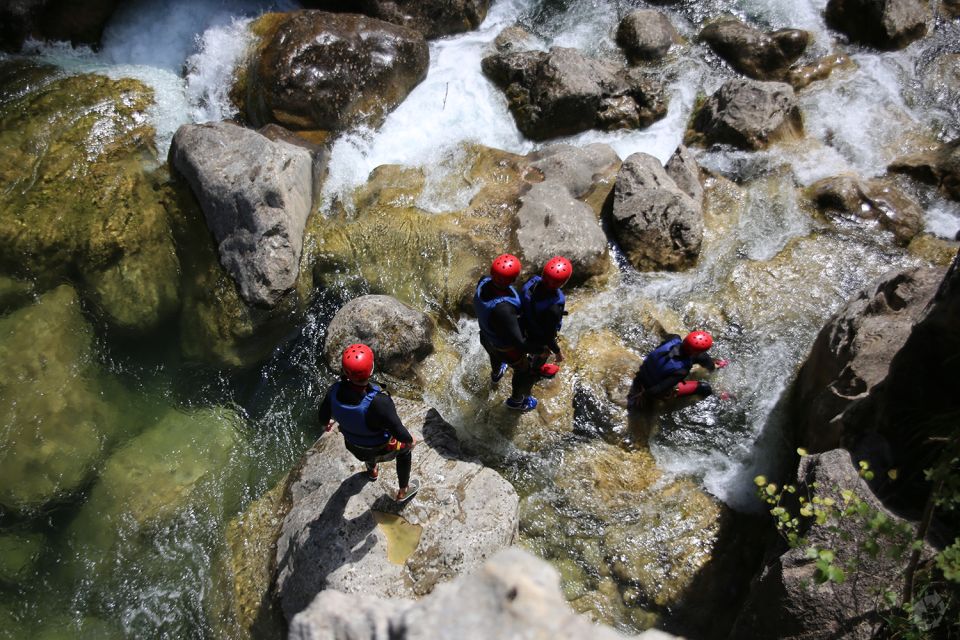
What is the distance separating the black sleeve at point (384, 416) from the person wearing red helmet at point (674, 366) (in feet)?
9.72

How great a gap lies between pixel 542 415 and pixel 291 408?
3.16 metres

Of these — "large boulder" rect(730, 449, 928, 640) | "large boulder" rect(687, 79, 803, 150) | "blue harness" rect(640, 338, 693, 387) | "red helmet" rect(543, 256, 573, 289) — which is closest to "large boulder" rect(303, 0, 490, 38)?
"large boulder" rect(687, 79, 803, 150)

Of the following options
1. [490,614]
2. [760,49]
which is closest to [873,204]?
[760,49]

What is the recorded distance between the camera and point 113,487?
6.97 meters

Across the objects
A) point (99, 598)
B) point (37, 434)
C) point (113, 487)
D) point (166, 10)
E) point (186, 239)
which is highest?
point (166, 10)

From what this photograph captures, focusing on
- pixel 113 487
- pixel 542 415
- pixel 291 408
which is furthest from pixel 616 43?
pixel 113 487

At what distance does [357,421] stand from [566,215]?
4.41 m

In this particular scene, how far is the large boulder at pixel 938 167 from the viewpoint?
855 cm

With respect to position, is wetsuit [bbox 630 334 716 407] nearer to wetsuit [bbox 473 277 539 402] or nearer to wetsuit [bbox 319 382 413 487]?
wetsuit [bbox 473 277 539 402]

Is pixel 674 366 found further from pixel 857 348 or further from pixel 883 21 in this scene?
pixel 883 21

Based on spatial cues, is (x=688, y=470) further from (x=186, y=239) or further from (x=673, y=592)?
(x=186, y=239)

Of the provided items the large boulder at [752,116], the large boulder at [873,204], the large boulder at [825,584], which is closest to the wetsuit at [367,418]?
the large boulder at [825,584]

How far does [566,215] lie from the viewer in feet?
26.2

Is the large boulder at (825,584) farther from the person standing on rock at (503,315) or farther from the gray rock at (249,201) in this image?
the gray rock at (249,201)
